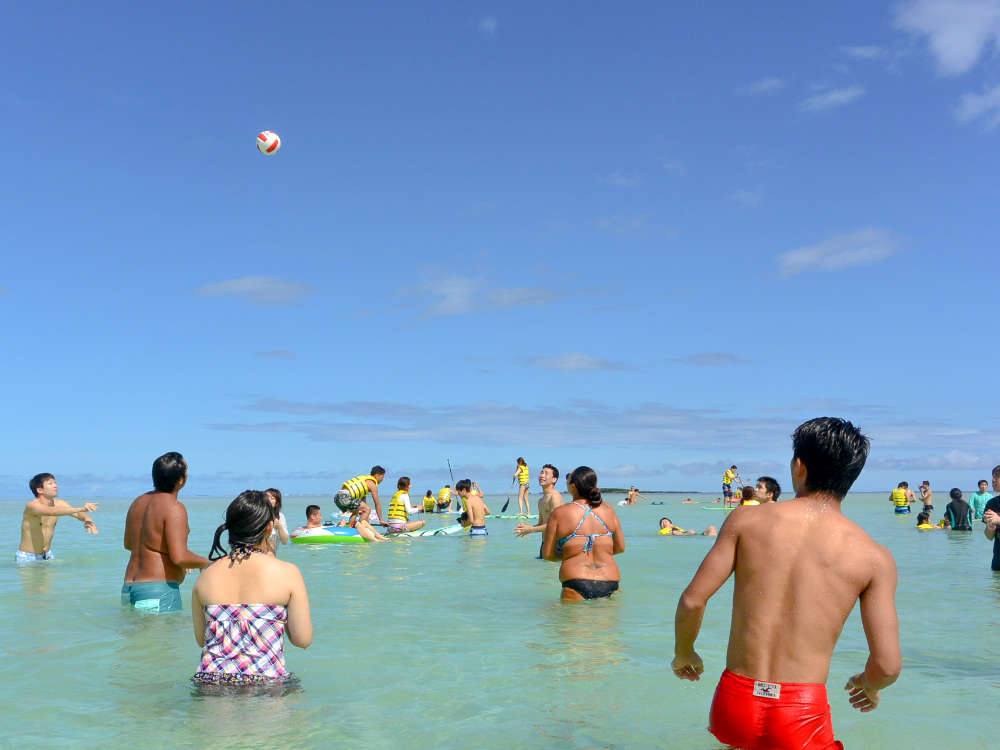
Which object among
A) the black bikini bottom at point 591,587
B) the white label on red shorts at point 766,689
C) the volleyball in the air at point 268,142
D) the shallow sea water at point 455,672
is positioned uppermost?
the volleyball in the air at point 268,142

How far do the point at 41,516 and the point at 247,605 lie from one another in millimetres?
11271

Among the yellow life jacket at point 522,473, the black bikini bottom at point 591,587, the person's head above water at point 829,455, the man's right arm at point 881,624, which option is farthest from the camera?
the yellow life jacket at point 522,473

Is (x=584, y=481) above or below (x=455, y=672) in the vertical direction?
above

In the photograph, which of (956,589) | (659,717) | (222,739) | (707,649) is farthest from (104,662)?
(956,589)

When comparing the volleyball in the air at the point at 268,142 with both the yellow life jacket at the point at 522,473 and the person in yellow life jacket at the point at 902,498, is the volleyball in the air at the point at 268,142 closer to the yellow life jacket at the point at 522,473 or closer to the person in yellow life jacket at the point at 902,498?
the yellow life jacket at the point at 522,473

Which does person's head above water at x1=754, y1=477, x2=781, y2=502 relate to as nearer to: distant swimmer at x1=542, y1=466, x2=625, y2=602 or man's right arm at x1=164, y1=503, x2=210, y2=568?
distant swimmer at x1=542, y1=466, x2=625, y2=602

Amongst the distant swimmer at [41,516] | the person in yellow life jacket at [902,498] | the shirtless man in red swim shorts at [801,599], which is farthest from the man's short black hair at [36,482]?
the person in yellow life jacket at [902,498]

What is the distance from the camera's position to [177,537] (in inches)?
317

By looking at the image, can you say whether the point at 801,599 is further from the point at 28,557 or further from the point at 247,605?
the point at 28,557

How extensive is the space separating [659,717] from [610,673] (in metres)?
1.19

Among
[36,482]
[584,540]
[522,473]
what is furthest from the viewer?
[522,473]

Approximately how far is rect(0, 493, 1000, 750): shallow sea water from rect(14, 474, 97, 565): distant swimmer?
116cm

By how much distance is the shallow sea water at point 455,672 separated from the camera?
5.49m

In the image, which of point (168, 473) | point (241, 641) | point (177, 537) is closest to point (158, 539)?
point (177, 537)
